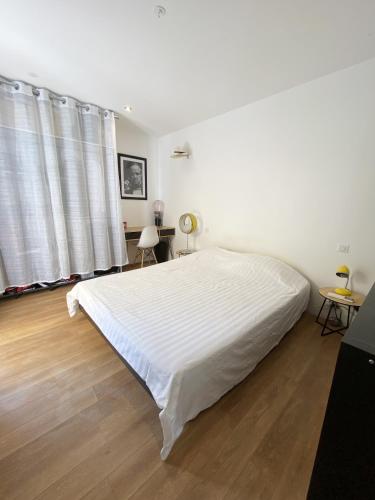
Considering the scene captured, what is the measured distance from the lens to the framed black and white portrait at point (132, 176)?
378 centimetres

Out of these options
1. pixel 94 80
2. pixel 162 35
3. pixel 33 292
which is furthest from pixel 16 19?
pixel 33 292

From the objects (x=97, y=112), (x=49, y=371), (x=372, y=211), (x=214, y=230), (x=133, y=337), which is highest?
(x=97, y=112)

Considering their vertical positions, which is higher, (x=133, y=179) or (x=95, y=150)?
(x=95, y=150)

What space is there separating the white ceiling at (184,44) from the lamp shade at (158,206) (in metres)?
2.02

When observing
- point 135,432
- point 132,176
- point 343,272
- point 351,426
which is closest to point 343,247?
point 343,272

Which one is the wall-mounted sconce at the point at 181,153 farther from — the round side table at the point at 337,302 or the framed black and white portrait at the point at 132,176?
the round side table at the point at 337,302

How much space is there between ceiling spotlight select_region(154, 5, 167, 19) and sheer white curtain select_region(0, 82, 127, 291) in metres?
1.91

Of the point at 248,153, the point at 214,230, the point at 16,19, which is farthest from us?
the point at 214,230

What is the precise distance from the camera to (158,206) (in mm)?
4387

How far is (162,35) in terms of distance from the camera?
5.45ft

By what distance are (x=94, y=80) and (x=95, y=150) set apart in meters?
0.92

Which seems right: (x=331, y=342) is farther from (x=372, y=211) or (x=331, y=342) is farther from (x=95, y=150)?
(x=95, y=150)

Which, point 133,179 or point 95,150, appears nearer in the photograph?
point 95,150

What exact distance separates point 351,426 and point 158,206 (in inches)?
166
